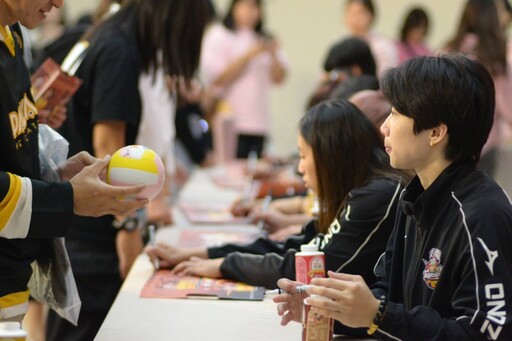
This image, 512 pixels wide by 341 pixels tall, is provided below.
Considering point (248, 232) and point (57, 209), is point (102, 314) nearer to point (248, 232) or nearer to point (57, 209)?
point (248, 232)

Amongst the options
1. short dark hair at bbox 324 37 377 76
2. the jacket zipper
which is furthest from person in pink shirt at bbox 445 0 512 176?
the jacket zipper

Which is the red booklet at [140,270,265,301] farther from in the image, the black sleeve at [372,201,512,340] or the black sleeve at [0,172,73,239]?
the black sleeve at [372,201,512,340]

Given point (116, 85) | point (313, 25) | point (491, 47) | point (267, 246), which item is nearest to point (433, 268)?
point (267, 246)

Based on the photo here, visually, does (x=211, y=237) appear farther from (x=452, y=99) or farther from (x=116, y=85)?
(x=452, y=99)

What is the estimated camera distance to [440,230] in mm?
1734

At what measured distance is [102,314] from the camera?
9.75ft

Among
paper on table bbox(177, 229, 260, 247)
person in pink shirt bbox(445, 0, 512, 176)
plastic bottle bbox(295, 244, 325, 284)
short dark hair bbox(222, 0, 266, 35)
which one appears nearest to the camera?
plastic bottle bbox(295, 244, 325, 284)

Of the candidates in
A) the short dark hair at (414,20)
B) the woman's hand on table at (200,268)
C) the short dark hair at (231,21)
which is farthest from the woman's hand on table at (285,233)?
the short dark hair at (231,21)

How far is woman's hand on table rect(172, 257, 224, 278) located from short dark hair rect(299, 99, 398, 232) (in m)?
0.37

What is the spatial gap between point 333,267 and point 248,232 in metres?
1.30

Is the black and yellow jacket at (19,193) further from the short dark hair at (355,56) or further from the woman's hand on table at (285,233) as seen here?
the short dark hair at (355,56)

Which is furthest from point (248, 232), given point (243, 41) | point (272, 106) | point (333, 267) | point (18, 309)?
point (272, 106)

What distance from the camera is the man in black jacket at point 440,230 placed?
1601mm

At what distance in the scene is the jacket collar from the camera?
1.75 m
